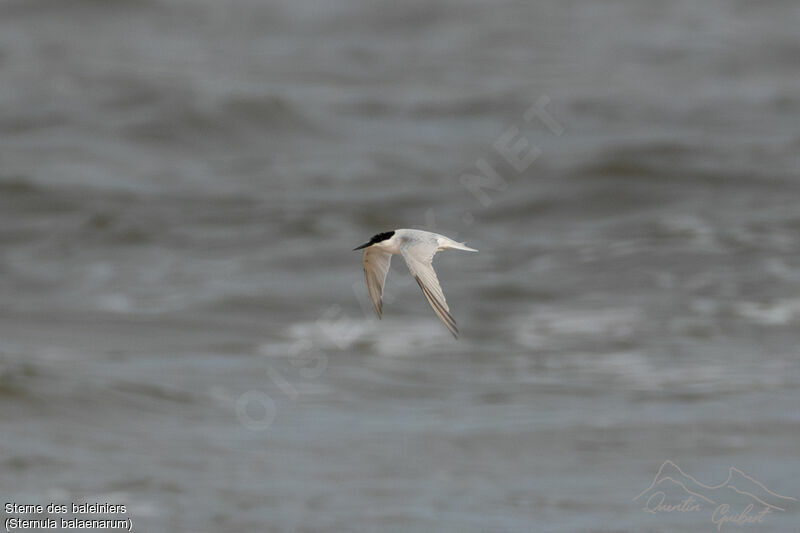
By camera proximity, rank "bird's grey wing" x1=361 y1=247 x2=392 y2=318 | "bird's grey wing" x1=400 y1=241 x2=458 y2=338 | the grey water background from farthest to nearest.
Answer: the grey water background
"bird's grey wing" x1=361 y1=247 x2=392 y2=318
"bird's grey wing" x1=400 y1=241 x2=458 y2=338

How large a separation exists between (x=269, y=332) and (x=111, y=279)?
2333 millimetres

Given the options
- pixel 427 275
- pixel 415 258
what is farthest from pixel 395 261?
pixel 427 275

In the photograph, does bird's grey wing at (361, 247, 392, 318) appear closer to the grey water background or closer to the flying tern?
the flying tern

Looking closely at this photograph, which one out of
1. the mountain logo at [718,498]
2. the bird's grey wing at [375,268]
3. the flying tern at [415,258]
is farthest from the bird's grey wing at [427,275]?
the mountain logo at [718,498]

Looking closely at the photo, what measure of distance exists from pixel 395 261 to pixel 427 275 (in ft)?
21.2

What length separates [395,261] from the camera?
35.7 feet

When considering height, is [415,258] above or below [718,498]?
above

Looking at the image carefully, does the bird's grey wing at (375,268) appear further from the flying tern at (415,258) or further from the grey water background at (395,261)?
the grey water background at (395,261)

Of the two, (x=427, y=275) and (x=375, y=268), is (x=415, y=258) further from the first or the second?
(x=375, y=268)

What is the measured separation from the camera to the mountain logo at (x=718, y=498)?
6.22 m

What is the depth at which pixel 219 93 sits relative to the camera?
16719mm

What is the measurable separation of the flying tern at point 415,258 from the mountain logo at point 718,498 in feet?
6.72

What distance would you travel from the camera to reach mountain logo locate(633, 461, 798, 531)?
245 inches

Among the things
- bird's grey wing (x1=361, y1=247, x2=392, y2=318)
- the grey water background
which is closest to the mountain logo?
the grey water background
